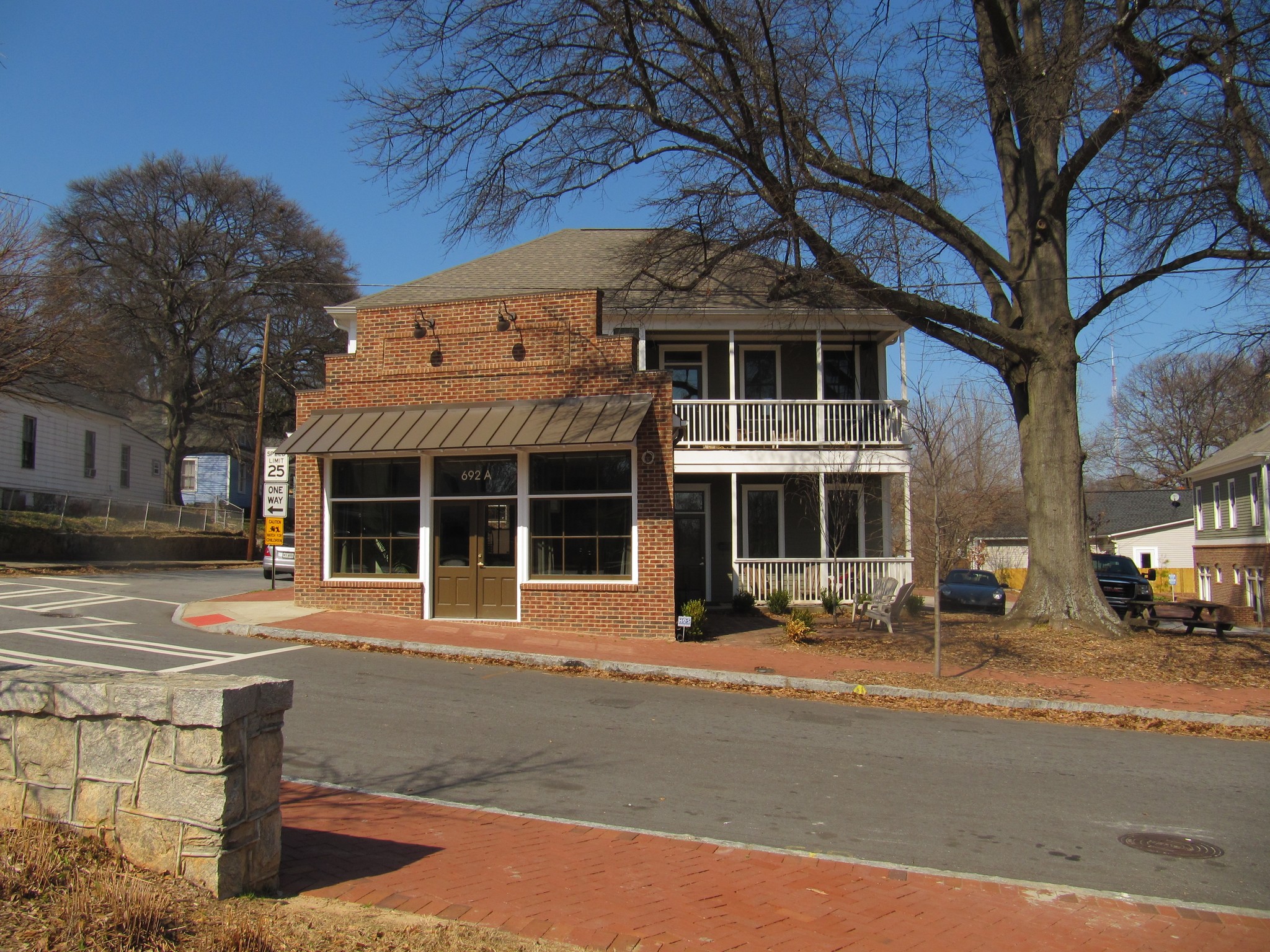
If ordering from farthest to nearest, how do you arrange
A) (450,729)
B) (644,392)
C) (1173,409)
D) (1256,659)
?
(1173,409) → (644,392) → (1256,659) → (450,729)

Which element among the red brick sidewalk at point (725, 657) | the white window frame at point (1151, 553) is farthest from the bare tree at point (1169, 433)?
A: the red brick sidewalk at point (725, 657)

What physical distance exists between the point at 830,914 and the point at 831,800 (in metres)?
2.37

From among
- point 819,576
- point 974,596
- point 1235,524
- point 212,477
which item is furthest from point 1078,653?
point 212,477

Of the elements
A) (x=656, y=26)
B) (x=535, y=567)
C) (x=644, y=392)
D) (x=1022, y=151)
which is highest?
(x=656, y=26)

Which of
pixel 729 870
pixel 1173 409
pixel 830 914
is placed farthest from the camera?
pixel 1173 409

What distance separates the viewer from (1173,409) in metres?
54.3

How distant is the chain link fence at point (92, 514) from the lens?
3114cm

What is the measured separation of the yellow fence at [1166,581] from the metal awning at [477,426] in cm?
3275

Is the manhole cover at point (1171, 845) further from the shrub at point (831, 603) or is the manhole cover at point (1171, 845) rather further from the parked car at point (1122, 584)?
the parked car at point (1122, 584)

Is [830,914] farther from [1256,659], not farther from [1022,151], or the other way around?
[1022,151]

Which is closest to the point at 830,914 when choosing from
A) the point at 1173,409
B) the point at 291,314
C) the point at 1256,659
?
the point at 1256,659

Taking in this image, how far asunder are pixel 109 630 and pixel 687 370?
13068 millimetres

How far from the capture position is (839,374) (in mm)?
22281

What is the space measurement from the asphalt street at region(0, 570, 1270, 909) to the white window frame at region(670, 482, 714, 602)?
30.0 feet
